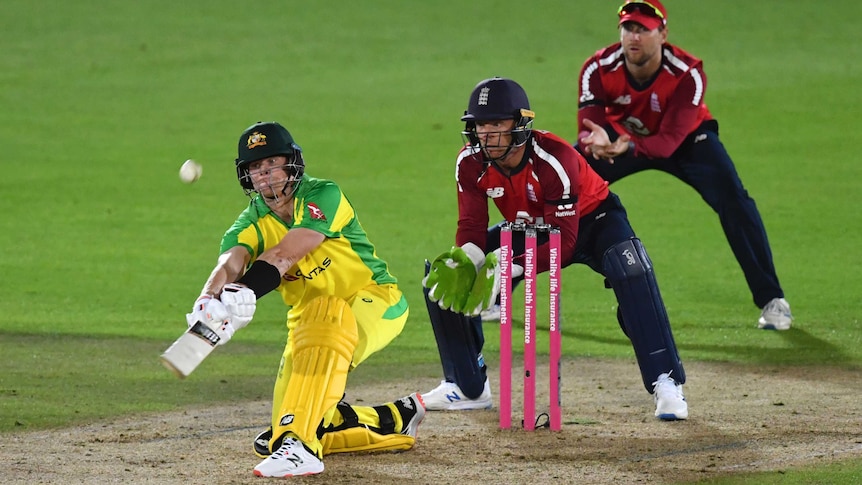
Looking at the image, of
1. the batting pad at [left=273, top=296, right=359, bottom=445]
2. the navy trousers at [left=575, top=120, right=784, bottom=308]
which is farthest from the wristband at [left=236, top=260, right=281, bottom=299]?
the navy trousers at [left=575, top=120, right=784, bottom=308]

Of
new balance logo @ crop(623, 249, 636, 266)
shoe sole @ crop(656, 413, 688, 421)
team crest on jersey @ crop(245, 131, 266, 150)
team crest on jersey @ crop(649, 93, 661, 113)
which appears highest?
team crest on jersey @ crop(649, 93, 661, 113)

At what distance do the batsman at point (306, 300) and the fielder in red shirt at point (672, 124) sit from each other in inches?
118

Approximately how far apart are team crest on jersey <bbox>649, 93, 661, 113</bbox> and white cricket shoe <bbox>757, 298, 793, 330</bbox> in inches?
57.4

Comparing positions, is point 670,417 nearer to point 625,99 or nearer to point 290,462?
point 290,462

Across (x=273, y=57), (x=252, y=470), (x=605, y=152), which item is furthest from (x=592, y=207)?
(x=273, y=57)

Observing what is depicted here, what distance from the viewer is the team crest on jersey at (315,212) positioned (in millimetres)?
6094

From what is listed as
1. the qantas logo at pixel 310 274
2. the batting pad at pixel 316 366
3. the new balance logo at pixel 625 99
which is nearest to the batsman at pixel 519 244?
the qantas logo at pixel 310 274

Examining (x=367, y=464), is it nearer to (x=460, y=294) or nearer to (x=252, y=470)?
(x=252, y=470)

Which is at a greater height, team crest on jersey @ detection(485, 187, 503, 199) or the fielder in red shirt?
the fielder in red shirt

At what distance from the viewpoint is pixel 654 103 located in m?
9.27

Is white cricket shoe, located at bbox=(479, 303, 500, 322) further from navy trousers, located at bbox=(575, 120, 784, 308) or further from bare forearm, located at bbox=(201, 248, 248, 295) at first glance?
bare forearm, located at bbox=(201, 248, 248, 295)

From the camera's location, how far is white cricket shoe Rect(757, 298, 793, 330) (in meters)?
9.09

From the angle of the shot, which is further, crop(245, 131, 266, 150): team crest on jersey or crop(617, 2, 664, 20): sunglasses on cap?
crop(617, 2, 664, 20): sunglasses on cap

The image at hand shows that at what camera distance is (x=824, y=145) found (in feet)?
50.0
